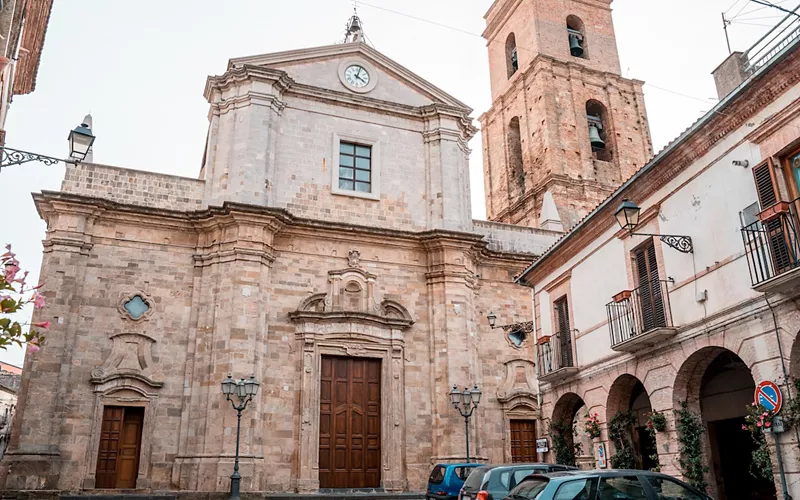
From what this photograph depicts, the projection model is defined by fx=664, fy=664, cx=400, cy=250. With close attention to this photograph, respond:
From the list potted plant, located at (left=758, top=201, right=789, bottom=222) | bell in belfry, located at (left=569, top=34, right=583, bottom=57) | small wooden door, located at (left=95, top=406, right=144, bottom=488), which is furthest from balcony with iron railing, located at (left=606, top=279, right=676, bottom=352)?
bell in belfry, located at (left=569, top=34, right=583, bottom=57)

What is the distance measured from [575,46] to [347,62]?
48.3 ft

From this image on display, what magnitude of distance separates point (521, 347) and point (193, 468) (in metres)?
10.7

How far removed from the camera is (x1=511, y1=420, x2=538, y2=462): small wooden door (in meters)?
20.4

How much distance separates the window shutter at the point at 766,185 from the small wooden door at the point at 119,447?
15.3 meters

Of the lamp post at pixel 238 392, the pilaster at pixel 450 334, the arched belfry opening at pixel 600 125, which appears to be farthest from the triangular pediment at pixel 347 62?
the lamp post at pixel 238 392

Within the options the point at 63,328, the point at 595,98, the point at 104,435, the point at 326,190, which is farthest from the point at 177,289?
the point at 595,98

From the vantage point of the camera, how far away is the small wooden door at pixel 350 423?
18281 millimetres

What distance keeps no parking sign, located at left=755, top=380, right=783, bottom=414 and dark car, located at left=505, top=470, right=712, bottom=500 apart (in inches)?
60.5

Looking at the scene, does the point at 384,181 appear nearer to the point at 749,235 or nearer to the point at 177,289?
the point at 177,289

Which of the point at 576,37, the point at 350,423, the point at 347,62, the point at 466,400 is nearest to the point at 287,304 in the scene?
the point at 350,423

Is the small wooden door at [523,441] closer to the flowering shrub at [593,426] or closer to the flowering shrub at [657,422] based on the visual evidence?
the flowering shrub at [593,426]

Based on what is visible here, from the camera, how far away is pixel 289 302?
19.3 metres

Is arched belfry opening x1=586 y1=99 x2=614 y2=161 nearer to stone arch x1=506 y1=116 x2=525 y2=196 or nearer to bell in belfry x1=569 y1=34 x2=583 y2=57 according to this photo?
bell in belfry x1=569 y1=34 x2=583 y2=57

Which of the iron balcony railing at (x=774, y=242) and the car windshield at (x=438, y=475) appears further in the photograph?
the car windshield at (x=438, y=475)
